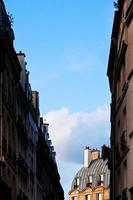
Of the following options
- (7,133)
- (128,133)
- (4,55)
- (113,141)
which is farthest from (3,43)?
(128,133)

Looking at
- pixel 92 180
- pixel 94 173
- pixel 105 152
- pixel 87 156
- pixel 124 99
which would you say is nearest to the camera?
pixel 124 99

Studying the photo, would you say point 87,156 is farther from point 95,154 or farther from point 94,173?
point 94,173

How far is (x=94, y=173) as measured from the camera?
142 m

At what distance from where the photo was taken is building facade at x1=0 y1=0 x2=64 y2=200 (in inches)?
1863

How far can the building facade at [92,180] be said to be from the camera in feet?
452

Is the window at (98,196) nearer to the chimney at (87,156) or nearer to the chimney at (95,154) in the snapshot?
the chimney at (87,156)

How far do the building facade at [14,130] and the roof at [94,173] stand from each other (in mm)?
62869

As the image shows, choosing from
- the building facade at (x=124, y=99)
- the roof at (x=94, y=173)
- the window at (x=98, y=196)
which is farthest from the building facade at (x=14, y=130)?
the roof at (x=94, y=173)

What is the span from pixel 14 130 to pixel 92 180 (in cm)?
8848

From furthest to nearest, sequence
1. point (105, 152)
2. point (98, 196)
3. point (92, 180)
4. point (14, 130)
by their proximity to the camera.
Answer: point (92, 180) → point (98, 196) → point (105, 152) → point (14, 130)

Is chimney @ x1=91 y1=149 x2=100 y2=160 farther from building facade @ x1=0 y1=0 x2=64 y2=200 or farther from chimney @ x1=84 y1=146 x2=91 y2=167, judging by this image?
building facade @ x1=0 y1=0 x2=64 y2=200

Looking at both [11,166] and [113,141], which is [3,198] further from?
[113,141]

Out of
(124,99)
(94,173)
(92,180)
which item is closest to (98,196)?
(92,180)

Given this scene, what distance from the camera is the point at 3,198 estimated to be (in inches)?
1873
